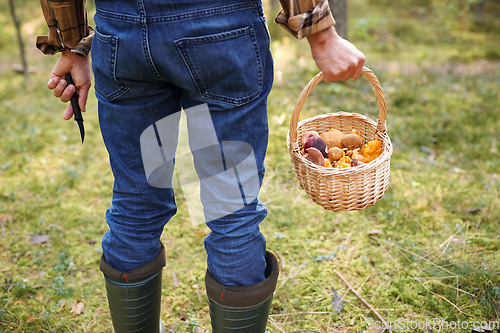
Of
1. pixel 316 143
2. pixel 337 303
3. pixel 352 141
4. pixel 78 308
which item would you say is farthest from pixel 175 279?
pixel 352 141

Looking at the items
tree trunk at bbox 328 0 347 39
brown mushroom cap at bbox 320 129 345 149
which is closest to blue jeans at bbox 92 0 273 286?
brown mushroom cap at bbox 320 129 345 149

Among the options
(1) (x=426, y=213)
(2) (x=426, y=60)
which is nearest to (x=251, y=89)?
(1) (x=426, y=213)

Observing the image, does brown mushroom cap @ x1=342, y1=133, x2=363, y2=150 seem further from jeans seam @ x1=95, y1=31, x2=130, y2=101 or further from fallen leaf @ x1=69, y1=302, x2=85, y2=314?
Answer: fallen leaf @ x1=69, y1=302, x2=85, y2=314

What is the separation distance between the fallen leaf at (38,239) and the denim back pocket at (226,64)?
1.95 meters

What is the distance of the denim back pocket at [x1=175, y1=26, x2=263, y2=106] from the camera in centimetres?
93

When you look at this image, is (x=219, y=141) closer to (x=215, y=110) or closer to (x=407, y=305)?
(x=215, y=110)

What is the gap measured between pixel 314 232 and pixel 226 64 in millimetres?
1727

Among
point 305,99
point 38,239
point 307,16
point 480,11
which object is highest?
point 307,16

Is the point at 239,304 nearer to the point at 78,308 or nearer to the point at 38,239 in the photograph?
the point at 78,308

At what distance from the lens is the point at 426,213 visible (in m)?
2.52

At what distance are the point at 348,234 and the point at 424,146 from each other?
1.59m

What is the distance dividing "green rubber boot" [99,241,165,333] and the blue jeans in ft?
0.25

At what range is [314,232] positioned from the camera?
8.02ft

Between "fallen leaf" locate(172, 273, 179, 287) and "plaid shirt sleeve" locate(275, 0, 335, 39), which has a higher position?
"plaid shirt sleeve" locate(275, 0, 335, 39)
